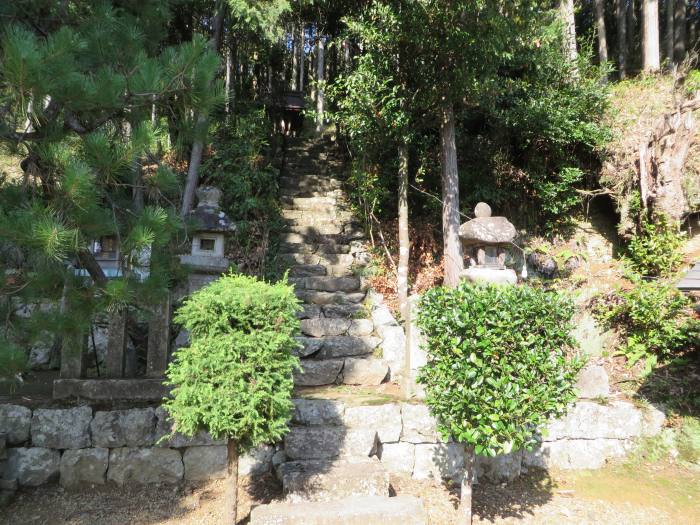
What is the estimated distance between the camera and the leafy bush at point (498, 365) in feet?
9.20

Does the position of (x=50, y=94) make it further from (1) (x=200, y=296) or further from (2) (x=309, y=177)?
(2) (x=309, y=177)

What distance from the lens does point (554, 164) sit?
24.8ft

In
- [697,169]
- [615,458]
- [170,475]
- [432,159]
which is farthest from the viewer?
[432,159]

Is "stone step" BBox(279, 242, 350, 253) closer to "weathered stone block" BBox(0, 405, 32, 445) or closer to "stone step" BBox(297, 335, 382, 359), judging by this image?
"stone step" BBox(297, 335, 382, 359)

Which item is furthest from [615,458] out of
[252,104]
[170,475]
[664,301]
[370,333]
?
[252,104]

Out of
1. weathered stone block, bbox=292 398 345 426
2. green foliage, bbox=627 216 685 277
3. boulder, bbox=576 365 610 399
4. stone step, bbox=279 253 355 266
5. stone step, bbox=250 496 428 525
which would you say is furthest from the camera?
stone step, bbox=279 253 355 266

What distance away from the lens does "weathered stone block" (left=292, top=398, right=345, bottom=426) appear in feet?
11.9

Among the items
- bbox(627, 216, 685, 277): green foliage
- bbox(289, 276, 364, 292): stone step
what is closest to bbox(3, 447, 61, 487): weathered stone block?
bbox(289, 276, 364, 292): stone step

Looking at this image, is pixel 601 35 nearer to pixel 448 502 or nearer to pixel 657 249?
pixel 657 249

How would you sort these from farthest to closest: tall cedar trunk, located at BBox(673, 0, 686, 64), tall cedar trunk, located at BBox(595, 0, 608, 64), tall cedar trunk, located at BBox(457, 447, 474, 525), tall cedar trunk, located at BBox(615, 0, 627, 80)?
1. tall cedar trunk, located at BBox(673, 0, 686, 64)
2. tall cedar trunk, located at BBox(615, 0, 627, 80)
3. tall cedar trunk, located at BBox(595, 0, 608, 64)
4. tall cedar trunk, located at BBox(457, 447, 474, 525)

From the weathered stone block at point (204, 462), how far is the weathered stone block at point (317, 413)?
2.10 ft

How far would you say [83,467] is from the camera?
Answer: 135 inches

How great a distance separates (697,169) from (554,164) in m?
1.97

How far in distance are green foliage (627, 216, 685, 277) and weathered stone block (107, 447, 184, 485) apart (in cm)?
648
